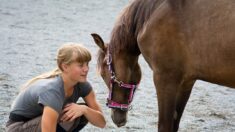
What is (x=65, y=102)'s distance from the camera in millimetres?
2766

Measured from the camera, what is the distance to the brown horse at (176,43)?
103 inches

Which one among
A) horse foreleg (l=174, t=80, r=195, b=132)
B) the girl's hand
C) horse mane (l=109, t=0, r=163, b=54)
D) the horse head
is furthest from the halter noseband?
the girl's hand

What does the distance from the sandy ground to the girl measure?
75 centimetres

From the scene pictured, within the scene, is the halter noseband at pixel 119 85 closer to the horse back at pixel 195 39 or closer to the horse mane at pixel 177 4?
the horse back at pixel 195 39

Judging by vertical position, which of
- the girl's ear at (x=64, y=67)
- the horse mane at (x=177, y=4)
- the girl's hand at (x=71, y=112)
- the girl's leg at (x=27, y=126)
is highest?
the horse mane at (x=177, y=4)

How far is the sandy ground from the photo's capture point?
4000 millimetres

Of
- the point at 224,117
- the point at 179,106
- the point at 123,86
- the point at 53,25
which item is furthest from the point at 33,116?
the point at 53,25

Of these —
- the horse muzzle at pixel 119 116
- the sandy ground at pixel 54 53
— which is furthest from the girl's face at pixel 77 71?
the sandy ground at pixel 54 53

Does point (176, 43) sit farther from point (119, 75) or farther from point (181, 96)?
point (119, 75)

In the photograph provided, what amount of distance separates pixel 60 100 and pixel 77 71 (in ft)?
0.63

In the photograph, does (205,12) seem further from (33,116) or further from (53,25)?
(53,25)

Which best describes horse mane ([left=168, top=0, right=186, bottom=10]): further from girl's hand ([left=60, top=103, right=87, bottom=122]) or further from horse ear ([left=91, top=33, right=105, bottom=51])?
girl's hand ([left=60, top=103, right=87, bottom=122])

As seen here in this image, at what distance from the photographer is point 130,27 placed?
306cm

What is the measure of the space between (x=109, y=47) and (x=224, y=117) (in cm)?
A: 154
